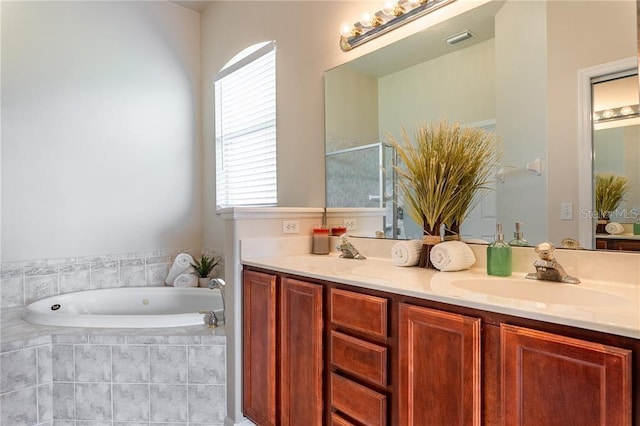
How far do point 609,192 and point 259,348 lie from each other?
1.53m

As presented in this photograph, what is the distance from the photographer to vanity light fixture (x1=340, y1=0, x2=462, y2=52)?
1745 millimetres

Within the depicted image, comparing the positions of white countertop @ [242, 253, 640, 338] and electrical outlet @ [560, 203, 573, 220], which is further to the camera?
electrical outlet @ [560, 203, 573, 220]

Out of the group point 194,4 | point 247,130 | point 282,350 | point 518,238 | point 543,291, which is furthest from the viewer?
point 194,4

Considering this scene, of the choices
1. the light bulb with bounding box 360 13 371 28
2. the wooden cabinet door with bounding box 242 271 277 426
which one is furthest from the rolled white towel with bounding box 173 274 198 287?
the light bulb with bounding box 360 13 371 28

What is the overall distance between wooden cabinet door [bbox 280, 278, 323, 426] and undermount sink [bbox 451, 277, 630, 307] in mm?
557

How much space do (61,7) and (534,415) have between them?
147 inches

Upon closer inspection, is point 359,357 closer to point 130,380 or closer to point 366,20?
point 130,380

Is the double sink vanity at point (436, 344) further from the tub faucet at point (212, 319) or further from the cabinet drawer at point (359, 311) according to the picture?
the tub faucet at point (212, 319)

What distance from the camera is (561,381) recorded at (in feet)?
2.61

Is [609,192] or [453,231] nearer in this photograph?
[609,192]

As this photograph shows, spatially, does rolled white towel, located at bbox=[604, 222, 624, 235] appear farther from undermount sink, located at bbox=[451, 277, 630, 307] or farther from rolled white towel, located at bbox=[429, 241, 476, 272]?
rolled white towel, located at bbox=[429, 241, 476, 272]

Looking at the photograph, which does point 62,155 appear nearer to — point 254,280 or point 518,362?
point 254,280

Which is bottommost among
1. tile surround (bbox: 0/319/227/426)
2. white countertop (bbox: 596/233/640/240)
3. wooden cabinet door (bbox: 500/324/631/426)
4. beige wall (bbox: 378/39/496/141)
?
tile surround (bbox: 0/319/227/426)

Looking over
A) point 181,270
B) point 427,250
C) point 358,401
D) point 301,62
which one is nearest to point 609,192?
point 427,250
